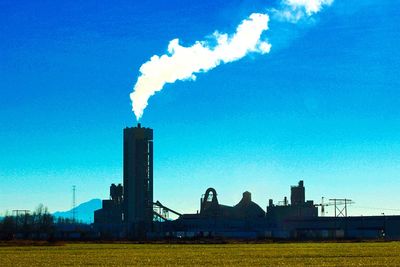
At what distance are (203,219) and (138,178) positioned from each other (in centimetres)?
2929

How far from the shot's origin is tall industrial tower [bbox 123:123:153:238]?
553 ft

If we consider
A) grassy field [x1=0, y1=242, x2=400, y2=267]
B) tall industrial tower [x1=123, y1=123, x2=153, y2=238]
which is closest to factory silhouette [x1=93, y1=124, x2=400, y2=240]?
tall industrial tower [x1=123, y1=123, x2=153, y2=238]

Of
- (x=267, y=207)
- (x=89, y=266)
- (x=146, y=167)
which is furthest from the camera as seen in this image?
(x=267, y=207)

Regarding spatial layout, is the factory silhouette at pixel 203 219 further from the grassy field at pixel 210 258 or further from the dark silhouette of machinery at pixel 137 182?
the grassy field at pixel 210 258

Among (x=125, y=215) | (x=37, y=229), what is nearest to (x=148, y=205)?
(x=125, y=215)

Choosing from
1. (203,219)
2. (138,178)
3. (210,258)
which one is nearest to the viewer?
(210,258)

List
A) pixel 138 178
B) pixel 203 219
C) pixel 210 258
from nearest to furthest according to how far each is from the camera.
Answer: pixel 210 258
pixel 138 178
pixel 203 219

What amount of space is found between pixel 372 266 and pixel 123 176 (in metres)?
136

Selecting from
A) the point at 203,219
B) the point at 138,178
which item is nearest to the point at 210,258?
the point at 138,178

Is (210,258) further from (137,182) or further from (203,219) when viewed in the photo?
(203,219)

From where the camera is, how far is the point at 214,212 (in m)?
190

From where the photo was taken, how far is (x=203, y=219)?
626ft

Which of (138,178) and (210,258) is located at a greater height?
(138,178)

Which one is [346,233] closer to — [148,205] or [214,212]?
[214,212]
